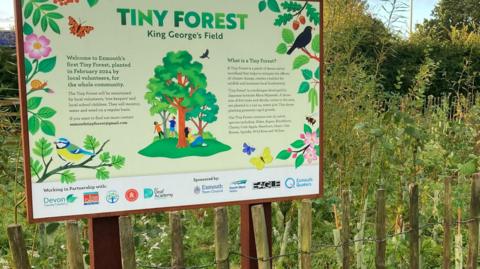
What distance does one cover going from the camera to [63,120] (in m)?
1.90

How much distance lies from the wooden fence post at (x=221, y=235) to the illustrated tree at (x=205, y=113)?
0.32m

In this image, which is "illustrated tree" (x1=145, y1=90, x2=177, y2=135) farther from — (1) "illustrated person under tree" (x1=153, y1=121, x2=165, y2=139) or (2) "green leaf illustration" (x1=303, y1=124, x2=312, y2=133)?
(2) "green leaf illustration" (x1=303, y1=124, x2=312, y2=133)

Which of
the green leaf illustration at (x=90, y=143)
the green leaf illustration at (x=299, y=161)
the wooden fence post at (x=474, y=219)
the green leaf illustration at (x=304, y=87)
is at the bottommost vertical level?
the wooden fence post at (x=474, y=219)

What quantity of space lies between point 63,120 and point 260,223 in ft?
2.80

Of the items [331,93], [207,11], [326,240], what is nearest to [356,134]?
[331,93]

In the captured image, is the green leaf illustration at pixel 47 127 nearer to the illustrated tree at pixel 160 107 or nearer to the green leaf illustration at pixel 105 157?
the green leaf illustration at pixel 105 157

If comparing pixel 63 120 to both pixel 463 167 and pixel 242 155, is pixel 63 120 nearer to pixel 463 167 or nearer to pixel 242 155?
pixel 242 155

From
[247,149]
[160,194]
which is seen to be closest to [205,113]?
[247,149]

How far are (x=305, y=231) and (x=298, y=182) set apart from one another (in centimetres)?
21

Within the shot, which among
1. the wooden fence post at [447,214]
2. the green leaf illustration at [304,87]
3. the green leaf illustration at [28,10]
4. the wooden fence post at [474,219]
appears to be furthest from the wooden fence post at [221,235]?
the wooden fence post at [474,219]

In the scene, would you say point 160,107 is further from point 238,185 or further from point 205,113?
point 238,185

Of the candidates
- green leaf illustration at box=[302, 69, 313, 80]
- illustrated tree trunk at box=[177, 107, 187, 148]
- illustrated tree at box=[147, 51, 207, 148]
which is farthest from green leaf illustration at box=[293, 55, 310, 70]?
illustrated tree trunk at box=[177, 107, 187, 148]

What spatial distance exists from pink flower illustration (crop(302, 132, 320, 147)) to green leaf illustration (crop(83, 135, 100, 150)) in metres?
0.86

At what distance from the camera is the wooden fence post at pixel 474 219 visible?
2.64m
